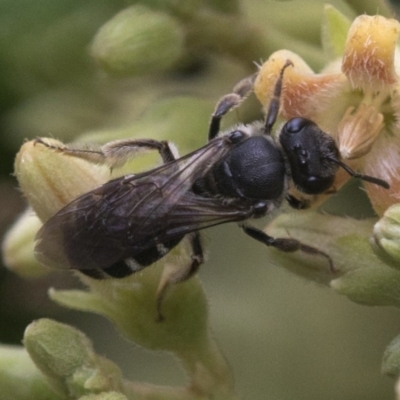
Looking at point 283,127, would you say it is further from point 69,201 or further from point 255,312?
point 255,312

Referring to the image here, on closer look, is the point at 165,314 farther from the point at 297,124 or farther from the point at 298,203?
the point at 297,124

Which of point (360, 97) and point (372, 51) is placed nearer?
point (372, 51)

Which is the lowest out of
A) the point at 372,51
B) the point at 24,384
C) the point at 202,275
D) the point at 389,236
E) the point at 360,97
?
the point at 202,275

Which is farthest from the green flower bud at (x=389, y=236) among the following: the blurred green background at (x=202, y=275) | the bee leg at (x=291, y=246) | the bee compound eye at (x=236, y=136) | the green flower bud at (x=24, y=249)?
the blurred green background at (x=202, y=275)

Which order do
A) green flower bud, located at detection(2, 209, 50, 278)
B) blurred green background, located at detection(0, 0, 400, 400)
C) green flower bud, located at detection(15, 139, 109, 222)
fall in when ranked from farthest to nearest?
blurred green background, located at detection(0, 0, 400, 400) → green flower bud, located at detection(2, 209, 50, 278) → green flower bud, located at detection(15, 139, 109, 222)

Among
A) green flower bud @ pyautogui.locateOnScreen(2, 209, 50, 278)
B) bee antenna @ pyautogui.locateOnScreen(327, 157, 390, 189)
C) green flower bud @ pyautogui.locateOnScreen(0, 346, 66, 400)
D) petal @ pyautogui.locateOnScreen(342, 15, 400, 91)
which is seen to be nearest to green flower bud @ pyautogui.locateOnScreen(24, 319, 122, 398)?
green flower bud @ pyautogui.locateOnScreen(0, 346, 66, 400)

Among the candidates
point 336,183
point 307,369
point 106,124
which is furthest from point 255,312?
point 336,183

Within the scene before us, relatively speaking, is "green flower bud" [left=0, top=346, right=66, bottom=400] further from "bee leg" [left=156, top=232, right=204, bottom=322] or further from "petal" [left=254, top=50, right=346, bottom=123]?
"petal" [left=254, top=50, right=346, bottom=123]

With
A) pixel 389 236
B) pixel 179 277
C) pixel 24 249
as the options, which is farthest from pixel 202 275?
pixel 389 236
